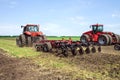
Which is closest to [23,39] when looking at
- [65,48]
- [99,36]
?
[99,36]

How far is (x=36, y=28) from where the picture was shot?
2881 cm

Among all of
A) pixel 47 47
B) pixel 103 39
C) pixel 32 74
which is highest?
pixel 103 39

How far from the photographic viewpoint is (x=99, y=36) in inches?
1105

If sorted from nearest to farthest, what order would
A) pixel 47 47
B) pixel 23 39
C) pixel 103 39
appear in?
pixel 47 47 → pixel 23 39 → pixel 103 39

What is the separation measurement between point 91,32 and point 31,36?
689cm

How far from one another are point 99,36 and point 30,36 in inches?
283

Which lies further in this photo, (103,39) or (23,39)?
(103,39)

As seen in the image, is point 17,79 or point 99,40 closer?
point 17,79

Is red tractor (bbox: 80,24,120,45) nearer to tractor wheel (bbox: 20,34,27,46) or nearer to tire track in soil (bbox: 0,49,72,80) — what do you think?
tractor wheel (bbox: 20,34,27,46)

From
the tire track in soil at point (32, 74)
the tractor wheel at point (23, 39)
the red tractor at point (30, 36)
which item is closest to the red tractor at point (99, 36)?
the red tractor at point (30, 36)

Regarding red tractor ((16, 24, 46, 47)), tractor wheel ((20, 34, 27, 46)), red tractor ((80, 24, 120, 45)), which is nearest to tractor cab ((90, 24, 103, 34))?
red tractor ((80, 24, 120, 45))

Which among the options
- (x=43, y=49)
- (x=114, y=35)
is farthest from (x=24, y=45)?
(x=114, y=35)

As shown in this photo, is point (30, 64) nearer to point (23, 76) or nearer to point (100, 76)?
point (23, 76)

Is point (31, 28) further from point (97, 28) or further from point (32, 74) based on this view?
point (32, 74)
